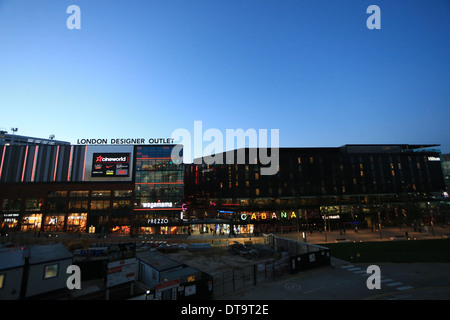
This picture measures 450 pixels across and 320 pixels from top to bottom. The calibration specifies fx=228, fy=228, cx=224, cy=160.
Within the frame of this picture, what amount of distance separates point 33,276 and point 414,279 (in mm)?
35887

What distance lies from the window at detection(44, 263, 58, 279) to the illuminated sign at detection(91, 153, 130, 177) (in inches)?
2019

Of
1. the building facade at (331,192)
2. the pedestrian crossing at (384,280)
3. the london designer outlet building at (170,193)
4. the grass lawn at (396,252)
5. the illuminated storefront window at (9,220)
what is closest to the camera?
the pedestrian crossing at (384,280)

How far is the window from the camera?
19.9 metres

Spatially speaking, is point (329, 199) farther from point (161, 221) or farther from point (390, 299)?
point (390, 299)

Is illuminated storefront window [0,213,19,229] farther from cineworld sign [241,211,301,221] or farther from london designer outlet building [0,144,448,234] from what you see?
cineworld sign [241,211,301,221]

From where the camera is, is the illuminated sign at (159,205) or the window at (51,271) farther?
the illuminated sign at (159,205)

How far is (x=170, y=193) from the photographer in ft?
221

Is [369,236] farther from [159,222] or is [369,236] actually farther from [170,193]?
[159,222]

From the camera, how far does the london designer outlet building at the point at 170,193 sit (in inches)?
2630

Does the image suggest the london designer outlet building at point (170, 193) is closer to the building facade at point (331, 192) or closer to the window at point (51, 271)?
the building facade at point (331, 192)

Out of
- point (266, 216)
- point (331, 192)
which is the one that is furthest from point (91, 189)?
point (331, 192)

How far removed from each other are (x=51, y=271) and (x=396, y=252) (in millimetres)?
41838

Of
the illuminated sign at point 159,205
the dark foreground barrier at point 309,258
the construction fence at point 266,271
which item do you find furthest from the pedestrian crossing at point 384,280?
the illuminated sign at point 159,205

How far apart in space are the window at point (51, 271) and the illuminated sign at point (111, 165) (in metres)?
51.3
